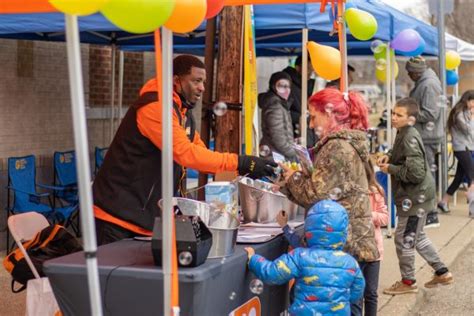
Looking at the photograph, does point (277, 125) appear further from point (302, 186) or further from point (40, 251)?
point (40, 251)

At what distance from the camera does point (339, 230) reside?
437 cm

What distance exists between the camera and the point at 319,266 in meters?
4.34

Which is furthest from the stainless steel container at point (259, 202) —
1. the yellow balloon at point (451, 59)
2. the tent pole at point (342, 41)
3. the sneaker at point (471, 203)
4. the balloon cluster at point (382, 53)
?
the yellow balloon at point (451, 59)

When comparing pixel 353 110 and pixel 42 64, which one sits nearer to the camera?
pixel 353 110

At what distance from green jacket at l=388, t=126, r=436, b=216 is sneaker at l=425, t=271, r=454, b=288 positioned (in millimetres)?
811

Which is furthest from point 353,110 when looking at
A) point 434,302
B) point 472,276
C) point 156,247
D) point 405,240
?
point 472,276

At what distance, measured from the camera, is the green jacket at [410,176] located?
7.04 m

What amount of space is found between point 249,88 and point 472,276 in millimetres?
3586

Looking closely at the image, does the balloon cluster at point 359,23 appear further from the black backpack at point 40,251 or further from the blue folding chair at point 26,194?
the blue folding chair at point 26,194

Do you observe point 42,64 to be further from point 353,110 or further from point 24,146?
point 353,110

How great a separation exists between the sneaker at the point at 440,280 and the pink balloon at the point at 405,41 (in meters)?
2.82

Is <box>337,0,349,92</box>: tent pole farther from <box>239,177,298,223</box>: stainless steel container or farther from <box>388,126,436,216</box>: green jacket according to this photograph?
<box>388,126,436,216</box>: green jacket

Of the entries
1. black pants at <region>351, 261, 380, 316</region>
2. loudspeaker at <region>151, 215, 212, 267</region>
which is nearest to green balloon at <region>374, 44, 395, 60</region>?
black pants at <region>351, 261, 380, 316</region>

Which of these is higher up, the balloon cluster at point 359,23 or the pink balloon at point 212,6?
the balloon cluster at point 359,23
